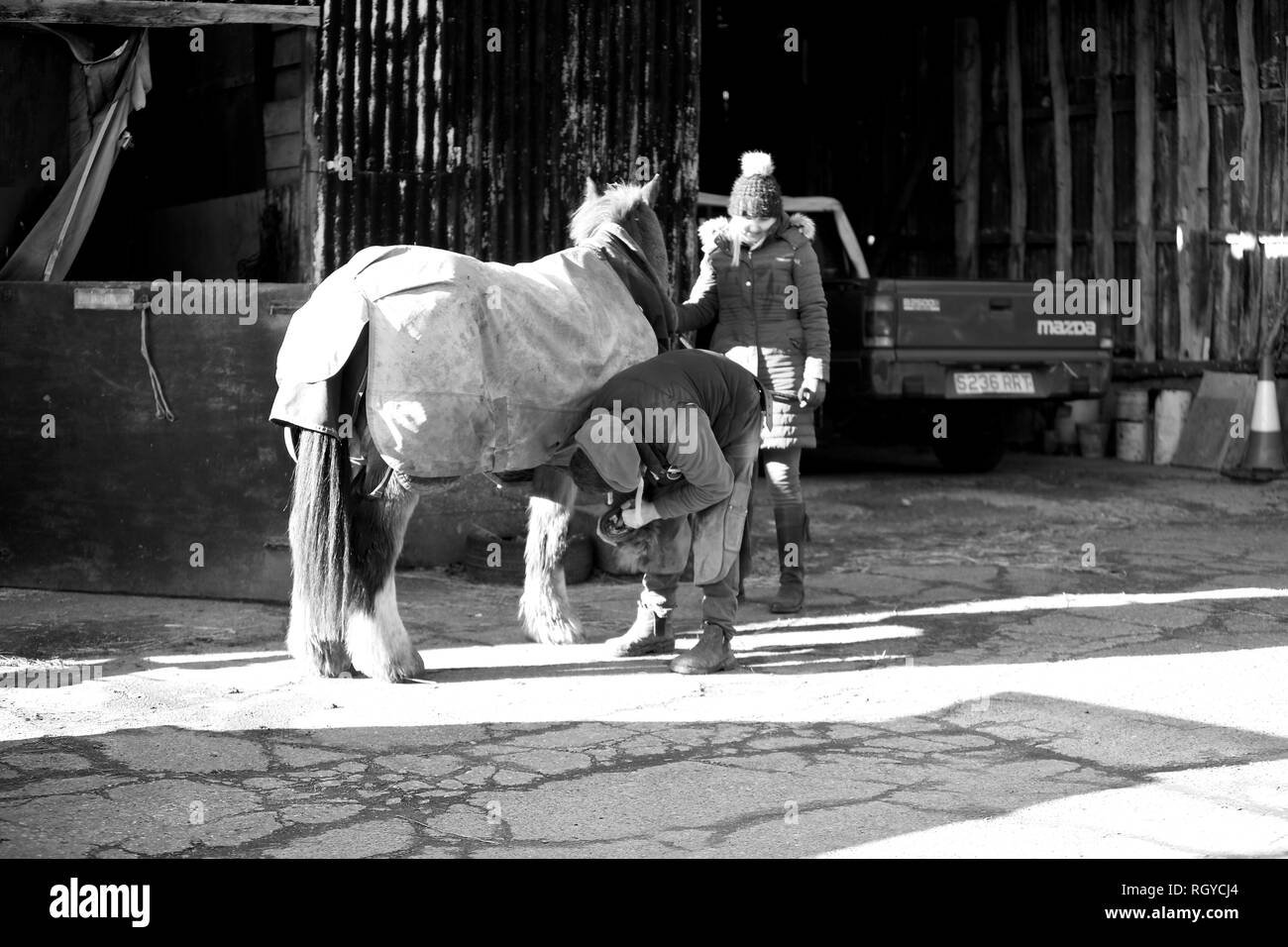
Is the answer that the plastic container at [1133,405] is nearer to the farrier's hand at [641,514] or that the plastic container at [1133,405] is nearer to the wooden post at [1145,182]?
the wooden post at [1145,182]

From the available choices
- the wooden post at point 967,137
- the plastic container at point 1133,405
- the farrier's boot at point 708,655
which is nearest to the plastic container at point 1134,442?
the plastic container at point 1133,405

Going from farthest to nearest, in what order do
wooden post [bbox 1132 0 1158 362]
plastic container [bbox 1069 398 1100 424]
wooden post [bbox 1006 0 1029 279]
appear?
wooden post [bbox 1006 0 1029 279], plastic container [bbox 1069 398 1100 424], wooden post [bbox 1132 0 1158 362]

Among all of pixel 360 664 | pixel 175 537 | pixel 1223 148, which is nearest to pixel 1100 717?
pixel 360 664

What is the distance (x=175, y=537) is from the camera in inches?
282

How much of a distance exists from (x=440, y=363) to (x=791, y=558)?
241cm

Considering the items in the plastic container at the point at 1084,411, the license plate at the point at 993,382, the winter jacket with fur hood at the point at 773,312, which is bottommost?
the plastic container at the point at 1084,411

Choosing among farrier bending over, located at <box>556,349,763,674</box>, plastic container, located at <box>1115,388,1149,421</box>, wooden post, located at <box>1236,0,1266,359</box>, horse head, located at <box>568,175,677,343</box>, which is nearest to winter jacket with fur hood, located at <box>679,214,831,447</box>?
horse head, located at <box>568,175,677,343</box>

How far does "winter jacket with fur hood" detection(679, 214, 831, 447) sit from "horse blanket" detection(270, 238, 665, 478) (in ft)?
5.19

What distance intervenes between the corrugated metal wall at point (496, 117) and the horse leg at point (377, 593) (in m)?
2.69

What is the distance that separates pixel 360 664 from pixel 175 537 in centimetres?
193

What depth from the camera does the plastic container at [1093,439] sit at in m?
13.5

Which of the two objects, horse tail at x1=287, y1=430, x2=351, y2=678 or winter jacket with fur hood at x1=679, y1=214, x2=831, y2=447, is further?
winter jacket with fur hood at x1=679, y1=214, x2=831, y2=447

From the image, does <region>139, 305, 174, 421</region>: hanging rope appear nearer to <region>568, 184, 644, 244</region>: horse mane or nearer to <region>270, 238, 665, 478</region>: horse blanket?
<region>270, 238, 665, 478</region>: horse blanket

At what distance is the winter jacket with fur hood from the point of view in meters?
7.24
